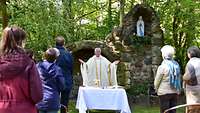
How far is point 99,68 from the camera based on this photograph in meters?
10.8

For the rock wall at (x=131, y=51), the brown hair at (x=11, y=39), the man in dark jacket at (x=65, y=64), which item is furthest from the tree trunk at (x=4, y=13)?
the brown hair at (x=11, y=39)

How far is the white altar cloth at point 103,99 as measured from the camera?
918 centimetres

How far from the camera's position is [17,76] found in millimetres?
3664

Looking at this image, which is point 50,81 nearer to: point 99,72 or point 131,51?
point 99,72

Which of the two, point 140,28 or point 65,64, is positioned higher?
point 140,28

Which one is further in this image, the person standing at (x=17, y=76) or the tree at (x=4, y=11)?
the tree at (x=4, y=11)

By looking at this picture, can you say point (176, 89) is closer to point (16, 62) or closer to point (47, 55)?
point (47, 55)

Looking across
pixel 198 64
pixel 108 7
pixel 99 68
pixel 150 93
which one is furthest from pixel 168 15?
pixel 198 64

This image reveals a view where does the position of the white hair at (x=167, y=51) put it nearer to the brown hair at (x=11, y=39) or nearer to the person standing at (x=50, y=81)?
the person standing at (x=50, y=81)

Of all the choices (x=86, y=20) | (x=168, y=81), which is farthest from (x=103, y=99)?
(x=86, y=20)

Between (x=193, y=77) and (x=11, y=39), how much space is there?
3.31 m

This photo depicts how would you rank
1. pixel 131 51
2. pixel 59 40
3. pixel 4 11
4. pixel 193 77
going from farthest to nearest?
pixel 131 51 < pixel 4 11 < pixel 59 40 < pixel 193 77

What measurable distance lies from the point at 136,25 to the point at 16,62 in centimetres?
1083

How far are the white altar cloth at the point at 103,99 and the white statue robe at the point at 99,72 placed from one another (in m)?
1.38
